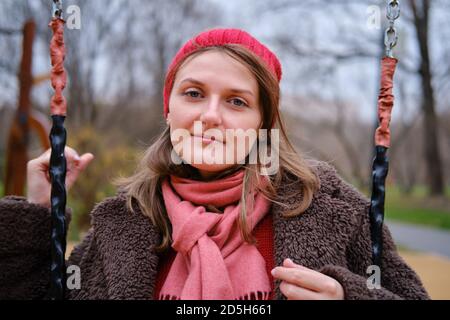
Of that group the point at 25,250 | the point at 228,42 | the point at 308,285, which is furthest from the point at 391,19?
the point at 25,250

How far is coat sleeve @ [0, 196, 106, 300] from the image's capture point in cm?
179

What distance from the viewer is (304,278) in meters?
1.39

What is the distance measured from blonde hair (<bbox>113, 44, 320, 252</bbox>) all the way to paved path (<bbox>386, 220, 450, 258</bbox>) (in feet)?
26.3

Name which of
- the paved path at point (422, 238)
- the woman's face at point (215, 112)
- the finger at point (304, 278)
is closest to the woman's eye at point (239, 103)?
the woman's face at point (215, 112)

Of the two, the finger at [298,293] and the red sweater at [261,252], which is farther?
the red sweater at [261,252]

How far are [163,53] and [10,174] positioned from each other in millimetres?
14365

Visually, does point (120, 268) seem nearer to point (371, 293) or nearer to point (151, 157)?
point (151, 157)

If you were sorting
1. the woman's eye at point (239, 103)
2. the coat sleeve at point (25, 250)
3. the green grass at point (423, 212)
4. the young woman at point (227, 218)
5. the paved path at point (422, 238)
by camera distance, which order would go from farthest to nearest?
the green grass at point (423, 212) → the paved path at point (422, 238) → the coat sleeve at point (25, 250) → the woman's eye at point (239, 103) → the young woman at point (227, 218)

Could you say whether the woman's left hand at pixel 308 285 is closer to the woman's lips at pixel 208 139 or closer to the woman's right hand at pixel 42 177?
the woman's lips at pixel 208 139

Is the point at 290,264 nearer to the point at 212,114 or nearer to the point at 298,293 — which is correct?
the point at 298,293

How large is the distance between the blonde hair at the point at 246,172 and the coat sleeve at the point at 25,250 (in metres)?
0.25

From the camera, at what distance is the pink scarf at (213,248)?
1.46 metres

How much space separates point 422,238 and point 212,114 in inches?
415

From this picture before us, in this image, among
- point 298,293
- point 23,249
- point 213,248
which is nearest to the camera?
point 298,293
